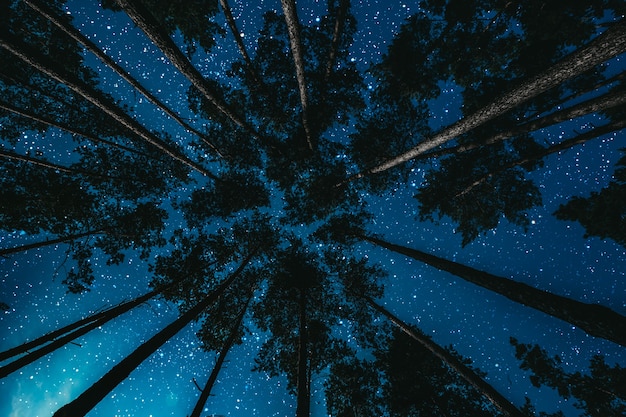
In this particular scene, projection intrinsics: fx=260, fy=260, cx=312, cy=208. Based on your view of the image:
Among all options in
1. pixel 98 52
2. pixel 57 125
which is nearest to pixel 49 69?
pixel 98 52

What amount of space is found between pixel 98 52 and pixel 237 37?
4263 millimetres

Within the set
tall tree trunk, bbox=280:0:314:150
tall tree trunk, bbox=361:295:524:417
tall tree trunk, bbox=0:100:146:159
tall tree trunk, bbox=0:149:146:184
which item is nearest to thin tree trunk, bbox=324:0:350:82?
tall tree trunk, bbox=280:0:314:150

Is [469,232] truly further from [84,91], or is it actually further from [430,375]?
[84,91]

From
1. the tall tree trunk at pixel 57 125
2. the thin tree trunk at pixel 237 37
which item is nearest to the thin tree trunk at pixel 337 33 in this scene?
the thin tree trunk at pixel 237 37

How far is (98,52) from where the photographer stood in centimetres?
733

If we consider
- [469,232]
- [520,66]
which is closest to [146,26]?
[520,66]

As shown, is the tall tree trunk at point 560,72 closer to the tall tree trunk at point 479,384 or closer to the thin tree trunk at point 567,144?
the thin tree trunk at point 567,144

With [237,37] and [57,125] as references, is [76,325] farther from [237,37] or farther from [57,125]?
[237,37]

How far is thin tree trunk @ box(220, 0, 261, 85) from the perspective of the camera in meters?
8.44

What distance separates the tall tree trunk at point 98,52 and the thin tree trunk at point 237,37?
3.39 meters

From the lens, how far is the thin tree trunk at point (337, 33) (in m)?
8.67

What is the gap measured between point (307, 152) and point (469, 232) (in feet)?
25.6

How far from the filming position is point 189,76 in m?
6.91

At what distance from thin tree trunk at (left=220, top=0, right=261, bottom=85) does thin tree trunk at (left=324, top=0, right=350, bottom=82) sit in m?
2.91
